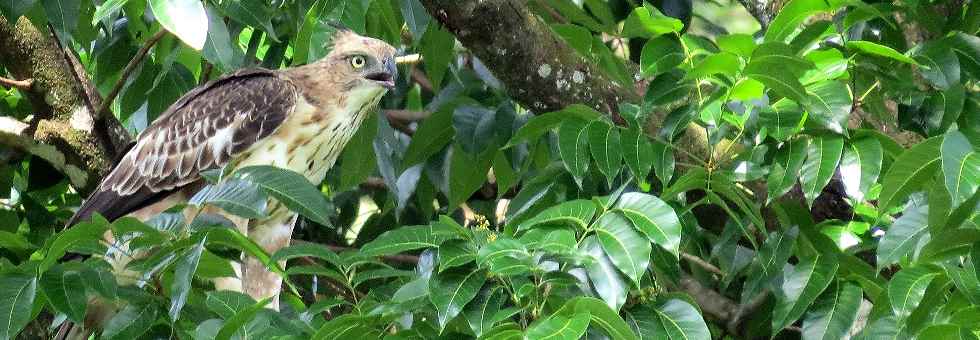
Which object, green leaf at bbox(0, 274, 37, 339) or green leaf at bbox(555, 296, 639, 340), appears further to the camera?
green leaf at bbox(0, 274, 37, 339)

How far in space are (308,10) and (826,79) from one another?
157cm

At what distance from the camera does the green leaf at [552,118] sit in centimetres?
351

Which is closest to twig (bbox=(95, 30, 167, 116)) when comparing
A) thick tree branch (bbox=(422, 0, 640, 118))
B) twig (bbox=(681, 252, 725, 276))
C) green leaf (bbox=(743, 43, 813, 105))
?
thick tree branch (bbox=(422, 0, 640, 118))

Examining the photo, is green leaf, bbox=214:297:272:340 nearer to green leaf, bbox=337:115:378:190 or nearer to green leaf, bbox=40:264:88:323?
green leaf, bbox=40:264:88:323

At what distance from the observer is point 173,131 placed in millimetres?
5062

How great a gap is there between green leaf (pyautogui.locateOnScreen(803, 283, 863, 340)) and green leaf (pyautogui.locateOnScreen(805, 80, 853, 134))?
41 centimetres

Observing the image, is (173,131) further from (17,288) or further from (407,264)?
(17,288)

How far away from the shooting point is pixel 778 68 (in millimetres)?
3203

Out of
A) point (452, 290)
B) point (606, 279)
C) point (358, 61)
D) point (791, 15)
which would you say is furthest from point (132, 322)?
point (358, 61)

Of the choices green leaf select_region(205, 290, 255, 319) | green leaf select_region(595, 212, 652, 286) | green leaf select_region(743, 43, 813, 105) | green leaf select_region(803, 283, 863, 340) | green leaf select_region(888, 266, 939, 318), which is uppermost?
green leaf select_region(743, 43, 813, 105)

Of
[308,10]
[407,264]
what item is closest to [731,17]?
[407,264]

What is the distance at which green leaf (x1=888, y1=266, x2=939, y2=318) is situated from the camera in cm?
294

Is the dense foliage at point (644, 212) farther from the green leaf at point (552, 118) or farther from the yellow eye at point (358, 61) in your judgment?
the yellow eye at point (358, 61)

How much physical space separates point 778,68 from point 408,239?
93 centimetres
